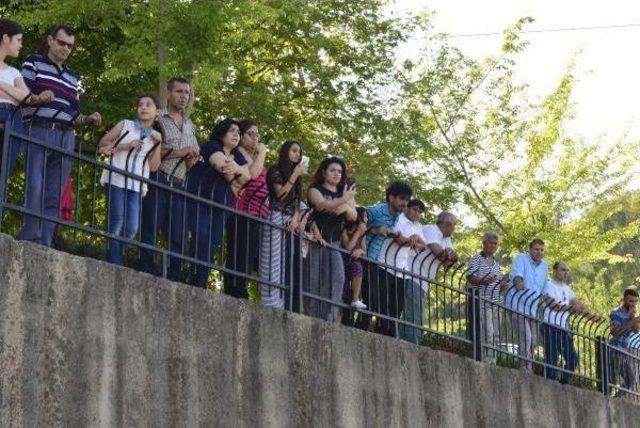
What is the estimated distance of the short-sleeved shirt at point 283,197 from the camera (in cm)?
1065

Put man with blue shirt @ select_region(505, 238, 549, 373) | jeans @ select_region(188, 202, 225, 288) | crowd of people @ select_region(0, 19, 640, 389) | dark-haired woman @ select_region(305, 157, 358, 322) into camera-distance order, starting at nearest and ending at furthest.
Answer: crowd of people @ select_region(0, 19, 640, 389), jeans @ select_region(188, 202, 225, 288), dark-haired woman @ select_region(305, 157, 358, 322), man with blue shirt @ select_region(505, 238, 549, 373)

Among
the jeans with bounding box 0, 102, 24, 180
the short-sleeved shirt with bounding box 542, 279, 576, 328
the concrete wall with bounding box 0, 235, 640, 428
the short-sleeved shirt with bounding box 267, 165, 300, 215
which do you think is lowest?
the concrete wall with bounding box 0, 235, 640, 428

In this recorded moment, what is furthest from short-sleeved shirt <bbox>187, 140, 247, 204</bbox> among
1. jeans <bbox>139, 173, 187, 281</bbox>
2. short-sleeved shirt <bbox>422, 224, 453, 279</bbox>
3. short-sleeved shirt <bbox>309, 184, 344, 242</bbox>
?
short-sleeved shirt <bbox>422, 224, 453, 279</bbox>

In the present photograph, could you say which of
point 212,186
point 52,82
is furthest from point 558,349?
point 52,82

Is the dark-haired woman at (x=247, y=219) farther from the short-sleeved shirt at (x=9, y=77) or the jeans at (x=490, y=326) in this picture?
the jeans at (x=490, y=326)

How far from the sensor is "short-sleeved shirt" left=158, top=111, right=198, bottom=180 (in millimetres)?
9961

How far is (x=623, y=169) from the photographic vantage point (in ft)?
92.4

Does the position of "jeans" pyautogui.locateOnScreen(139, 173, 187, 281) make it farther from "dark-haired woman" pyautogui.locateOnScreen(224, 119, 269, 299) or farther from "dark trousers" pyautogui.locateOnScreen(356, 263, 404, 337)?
"dark trousers" pyautogui.locateOnScreen(356, 263, 404, 337)

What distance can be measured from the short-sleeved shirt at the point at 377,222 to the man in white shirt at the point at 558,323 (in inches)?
112

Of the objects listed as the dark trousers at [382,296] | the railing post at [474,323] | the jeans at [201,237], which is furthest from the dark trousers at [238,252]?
the railing post at [474,323]

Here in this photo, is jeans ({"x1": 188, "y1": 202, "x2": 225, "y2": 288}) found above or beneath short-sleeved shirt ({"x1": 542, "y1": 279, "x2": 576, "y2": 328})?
beneath

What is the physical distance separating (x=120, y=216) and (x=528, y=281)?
7.07 m

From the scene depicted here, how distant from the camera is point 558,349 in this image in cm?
1505

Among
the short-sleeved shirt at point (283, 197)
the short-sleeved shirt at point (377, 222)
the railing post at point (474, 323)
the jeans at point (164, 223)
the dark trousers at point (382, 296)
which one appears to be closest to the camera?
the jeans at point (164, 223)
